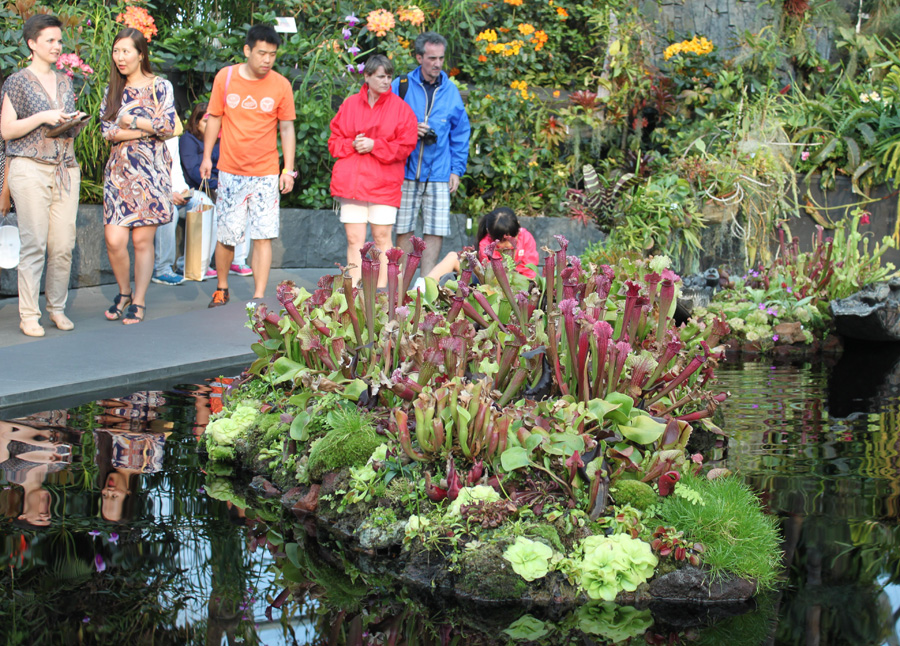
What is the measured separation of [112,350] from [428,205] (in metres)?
3.03

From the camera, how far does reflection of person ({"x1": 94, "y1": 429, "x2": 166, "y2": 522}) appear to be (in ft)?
11.3

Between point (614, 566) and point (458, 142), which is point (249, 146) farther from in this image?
point (614, 566)

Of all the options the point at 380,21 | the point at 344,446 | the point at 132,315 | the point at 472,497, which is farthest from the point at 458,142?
the point at 472,497

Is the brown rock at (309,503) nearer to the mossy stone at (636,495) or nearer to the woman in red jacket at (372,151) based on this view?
the mossy stone at (636,495)

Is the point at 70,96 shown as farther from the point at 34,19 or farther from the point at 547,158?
the point at 547,158

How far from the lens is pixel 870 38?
12.1 meters

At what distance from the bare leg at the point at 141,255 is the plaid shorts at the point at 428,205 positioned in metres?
2.11

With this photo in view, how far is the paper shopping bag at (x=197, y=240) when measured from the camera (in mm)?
8227

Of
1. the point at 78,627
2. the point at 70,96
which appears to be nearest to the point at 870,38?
the point at 70,96

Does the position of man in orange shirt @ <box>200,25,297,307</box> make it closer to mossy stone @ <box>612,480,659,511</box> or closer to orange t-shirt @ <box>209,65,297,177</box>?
orange t-shirt @ <box>209,65,297,177</box>

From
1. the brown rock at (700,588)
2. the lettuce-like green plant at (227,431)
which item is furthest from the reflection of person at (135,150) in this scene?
the brown rock at (700,588)

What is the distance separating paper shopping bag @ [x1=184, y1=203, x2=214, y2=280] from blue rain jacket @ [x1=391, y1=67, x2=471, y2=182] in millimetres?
1857

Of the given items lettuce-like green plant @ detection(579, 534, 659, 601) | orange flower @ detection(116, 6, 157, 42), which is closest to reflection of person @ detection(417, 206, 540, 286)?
lettuce-like green plant @ detection(579, 534, 659, 601)

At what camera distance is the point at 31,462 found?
12.6ft
